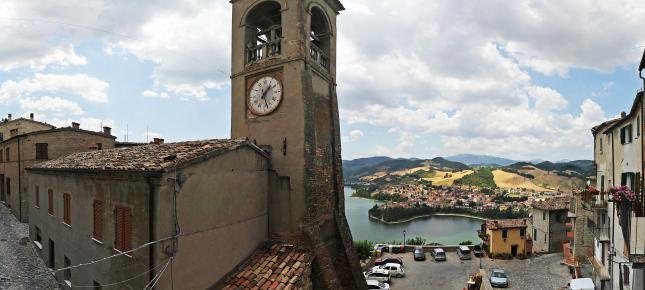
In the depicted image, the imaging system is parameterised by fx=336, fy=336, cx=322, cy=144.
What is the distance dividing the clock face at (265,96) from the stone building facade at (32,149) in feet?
60.0

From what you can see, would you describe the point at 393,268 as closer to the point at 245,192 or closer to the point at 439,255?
the point at 439,255

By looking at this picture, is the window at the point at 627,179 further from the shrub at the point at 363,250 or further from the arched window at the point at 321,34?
the shrub at the point at 363,250

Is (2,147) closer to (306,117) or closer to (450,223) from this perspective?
(306,117)

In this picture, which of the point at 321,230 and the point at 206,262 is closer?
the point at 206,262

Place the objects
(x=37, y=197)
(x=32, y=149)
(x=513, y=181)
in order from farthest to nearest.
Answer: (x=513, y=181) < (x=32, y=149) < (x=37, y=197)

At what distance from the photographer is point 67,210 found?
12.3 m

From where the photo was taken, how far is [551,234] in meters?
33.7

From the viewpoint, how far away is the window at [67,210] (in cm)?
1209

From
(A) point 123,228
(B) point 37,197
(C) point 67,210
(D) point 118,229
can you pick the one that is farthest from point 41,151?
(A) point 123,228

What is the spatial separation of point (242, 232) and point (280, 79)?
5.19m

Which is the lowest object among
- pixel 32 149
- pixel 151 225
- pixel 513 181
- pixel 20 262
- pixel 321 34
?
pixel 513 181

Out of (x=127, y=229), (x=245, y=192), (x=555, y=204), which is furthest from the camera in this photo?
(x=555, y=204)

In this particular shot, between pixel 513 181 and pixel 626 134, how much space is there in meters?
158

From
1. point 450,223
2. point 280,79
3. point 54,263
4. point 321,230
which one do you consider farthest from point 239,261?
point 450,223
